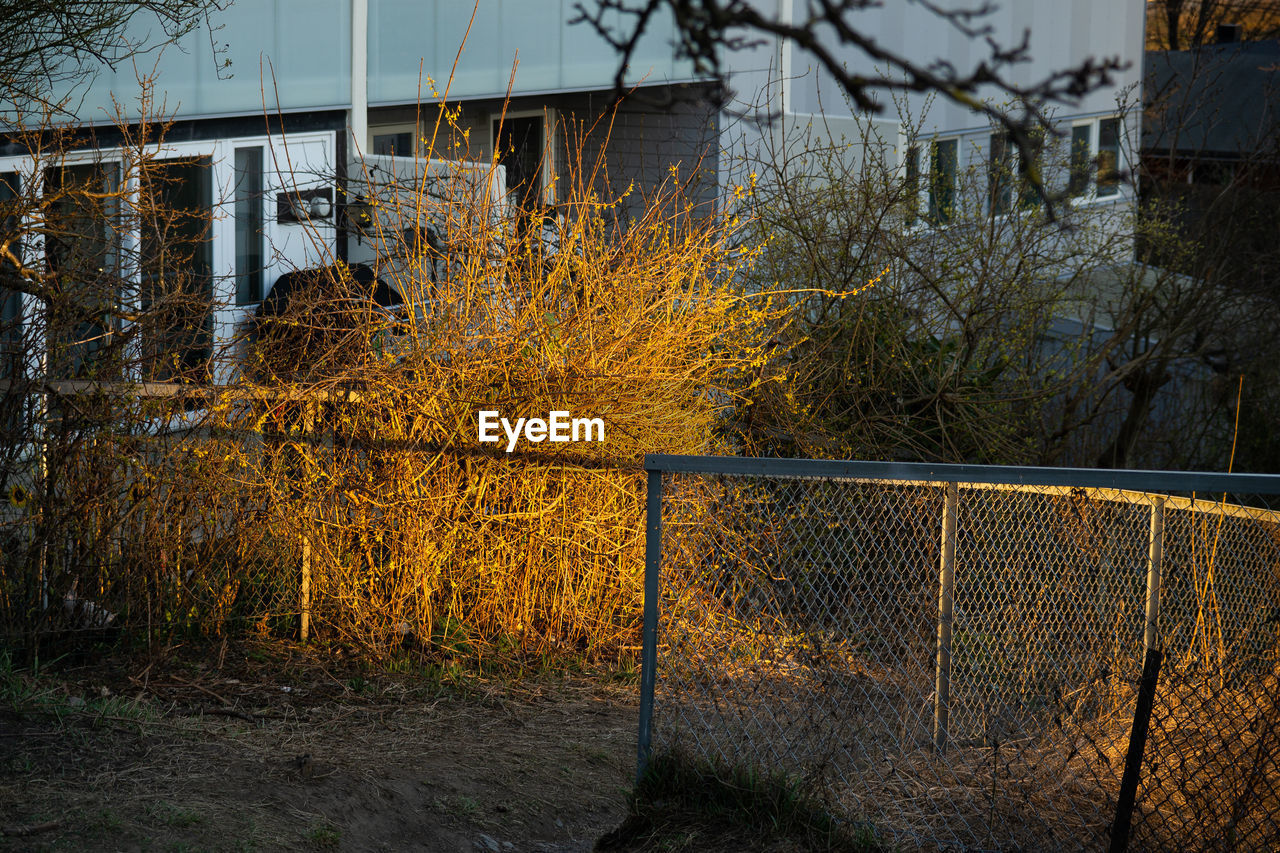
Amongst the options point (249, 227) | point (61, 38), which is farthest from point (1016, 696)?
point (249, 227)

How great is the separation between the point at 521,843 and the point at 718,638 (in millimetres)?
1087

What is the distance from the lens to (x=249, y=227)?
10.5 m

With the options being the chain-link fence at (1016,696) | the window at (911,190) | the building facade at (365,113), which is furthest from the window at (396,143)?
the chain-link fence at (1016,696)

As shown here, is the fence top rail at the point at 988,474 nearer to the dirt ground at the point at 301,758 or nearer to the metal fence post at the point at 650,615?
the metal fence post at the point at 650,615

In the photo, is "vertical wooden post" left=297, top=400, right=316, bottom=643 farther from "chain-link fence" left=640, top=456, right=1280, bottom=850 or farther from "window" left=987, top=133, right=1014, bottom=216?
"window" left=987, top=133, right=1014, bottom=216

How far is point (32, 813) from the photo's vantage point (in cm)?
370

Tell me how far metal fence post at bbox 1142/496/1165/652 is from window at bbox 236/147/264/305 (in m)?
7.92

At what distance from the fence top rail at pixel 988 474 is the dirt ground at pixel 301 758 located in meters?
1.36

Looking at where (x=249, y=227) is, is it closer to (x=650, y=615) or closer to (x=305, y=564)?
(x=305, y=564)

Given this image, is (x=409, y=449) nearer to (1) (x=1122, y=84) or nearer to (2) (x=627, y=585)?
(2) (x=627, y=585)

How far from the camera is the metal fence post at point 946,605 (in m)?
4.51

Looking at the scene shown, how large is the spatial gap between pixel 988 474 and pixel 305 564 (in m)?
3.26

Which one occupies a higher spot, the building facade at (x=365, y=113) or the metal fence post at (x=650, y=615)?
the building facade at (x=365, y=113)

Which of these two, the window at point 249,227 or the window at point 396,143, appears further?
the window at point 396,143
